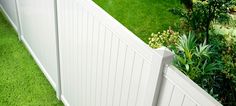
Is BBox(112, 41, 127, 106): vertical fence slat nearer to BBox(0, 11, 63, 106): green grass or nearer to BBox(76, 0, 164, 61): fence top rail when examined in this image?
BBox(76, 0, 164, 61): fence top rail

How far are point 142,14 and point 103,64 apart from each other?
3.06 metres

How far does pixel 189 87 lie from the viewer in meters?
1.28

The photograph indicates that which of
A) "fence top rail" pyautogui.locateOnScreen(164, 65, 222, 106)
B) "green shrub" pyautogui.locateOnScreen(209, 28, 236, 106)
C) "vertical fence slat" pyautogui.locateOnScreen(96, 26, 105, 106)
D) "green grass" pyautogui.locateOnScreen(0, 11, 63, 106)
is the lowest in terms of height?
"green grass" pyautogui.locateOnScreen(0, 11, 63, 106)

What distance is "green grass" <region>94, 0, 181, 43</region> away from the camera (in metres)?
4.58

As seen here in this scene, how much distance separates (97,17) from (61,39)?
29.4 inches

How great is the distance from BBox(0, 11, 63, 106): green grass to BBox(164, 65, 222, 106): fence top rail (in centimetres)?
185

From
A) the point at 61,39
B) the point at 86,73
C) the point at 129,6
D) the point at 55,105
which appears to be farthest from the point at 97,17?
the point at 129,6

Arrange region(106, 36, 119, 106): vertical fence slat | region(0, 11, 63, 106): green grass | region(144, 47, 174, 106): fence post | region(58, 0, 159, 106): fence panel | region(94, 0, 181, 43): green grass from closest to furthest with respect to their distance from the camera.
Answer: region(144, 47, 174, 106): fence post → region(58, 0, 159, 106): fence panel → region(106, 36, 119, 106): vertical fence slat → region(0, 11, 63, 106): green grass → region(94, 0, 181, 43): green grass

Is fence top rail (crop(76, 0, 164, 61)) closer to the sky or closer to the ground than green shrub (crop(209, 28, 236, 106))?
closer to the sky

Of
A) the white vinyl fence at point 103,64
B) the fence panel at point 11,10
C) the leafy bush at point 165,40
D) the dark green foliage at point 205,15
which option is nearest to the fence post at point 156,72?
the white vinyl fence at point 103,64

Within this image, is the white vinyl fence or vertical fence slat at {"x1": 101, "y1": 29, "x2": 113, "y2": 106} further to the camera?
vertical fence slat at {"x1": 101, "y1": 29, "x2": 113, "y2": 106}

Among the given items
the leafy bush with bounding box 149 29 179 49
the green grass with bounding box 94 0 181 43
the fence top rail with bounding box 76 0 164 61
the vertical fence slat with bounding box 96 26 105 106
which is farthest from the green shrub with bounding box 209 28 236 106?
the fence top rail with bounding box 76 0 164 61

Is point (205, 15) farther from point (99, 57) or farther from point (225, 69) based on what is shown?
point (99, 57)

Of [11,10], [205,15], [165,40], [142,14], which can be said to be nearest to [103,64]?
[165,40]
